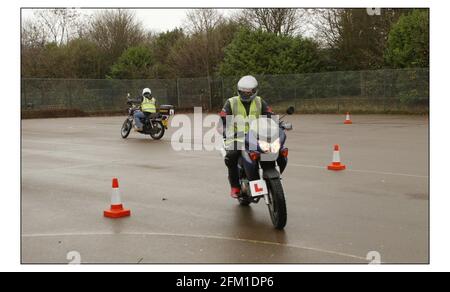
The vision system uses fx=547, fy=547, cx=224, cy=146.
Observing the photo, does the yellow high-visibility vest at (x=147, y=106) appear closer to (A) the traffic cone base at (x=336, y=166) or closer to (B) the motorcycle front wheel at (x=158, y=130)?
(B) the motorcycle front wheel at (x=158, y=130)

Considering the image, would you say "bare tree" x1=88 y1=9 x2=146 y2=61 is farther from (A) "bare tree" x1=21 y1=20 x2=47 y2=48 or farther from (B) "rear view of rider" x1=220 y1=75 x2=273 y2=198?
(B) "rear view of rider" x1=220 y1=75 x2=273 y2=198

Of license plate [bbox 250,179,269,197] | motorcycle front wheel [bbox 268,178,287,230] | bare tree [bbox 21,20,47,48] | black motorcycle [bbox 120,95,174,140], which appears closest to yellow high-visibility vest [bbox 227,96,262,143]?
license plate [bbox 250,179,269,197]

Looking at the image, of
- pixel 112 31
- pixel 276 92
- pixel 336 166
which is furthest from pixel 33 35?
pixel 336 166

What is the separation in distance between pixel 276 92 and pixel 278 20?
908 centimetres

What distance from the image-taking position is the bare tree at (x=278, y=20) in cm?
4359

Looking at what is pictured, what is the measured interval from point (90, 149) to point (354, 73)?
75.6ft

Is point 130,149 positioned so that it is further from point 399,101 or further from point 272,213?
point 399,101

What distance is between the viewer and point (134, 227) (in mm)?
6578

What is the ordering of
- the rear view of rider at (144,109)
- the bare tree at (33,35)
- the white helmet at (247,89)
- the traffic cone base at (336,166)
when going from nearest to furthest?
the white helmet at (247,89) → the traffic cone base at (336,166) → the rear view of rider at (144,109) → the bare tree at (33,35)

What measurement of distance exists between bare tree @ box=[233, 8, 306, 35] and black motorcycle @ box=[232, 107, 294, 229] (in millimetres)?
38003

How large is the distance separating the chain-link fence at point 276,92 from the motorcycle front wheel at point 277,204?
84.6ft

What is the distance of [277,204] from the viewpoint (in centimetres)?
629

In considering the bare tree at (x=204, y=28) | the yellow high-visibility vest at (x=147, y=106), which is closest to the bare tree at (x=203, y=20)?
the bare tree at (x=204, y=28)

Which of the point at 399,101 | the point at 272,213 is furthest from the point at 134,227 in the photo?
the point at 399,101
